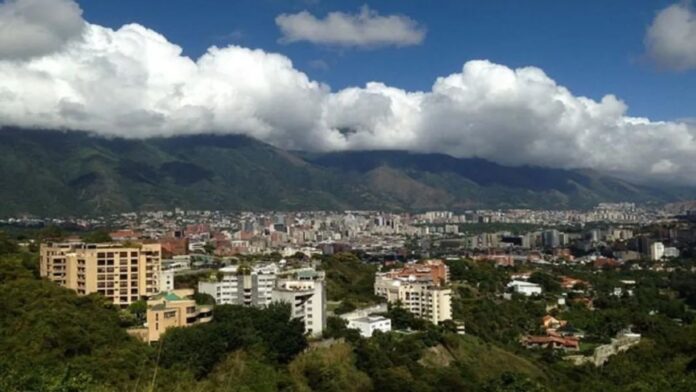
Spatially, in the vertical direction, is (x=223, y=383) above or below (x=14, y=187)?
below

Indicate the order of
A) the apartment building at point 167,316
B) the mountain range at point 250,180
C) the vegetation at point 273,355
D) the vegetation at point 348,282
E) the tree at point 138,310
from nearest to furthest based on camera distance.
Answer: the vegetation at point 273,355
the apartment building at point 167,316
the tree at point 138,310
the vegetation at point 348,282
the mountain range at point 250,180

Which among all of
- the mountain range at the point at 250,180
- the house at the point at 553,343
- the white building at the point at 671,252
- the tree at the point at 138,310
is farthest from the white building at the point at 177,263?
the white building at the point at 671,252

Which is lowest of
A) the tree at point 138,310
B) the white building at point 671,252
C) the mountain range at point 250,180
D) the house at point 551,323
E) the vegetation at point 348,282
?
the house at point 551,323

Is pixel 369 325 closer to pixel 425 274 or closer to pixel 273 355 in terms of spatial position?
pixel 273 355

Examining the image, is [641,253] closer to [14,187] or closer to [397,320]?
[397,320]

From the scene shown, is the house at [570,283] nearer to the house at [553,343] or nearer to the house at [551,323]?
the house at [551,323]

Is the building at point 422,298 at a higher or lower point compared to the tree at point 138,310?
lower

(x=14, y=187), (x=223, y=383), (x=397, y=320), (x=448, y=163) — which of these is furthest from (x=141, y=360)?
(x=448, y=163)
